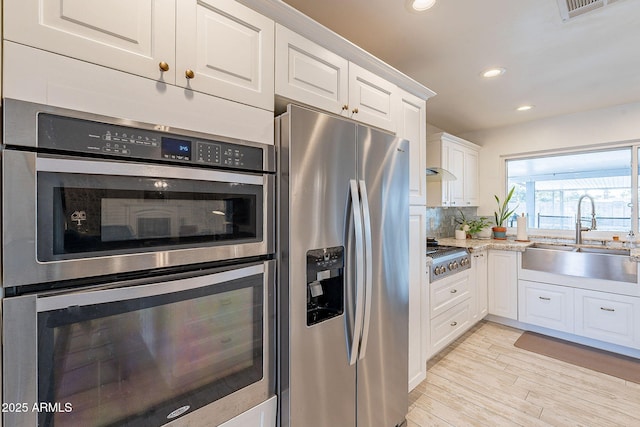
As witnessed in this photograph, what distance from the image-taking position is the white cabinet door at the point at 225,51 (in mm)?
964

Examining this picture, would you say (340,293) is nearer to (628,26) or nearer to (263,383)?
(263,383)

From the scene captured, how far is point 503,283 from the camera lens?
3361 mm

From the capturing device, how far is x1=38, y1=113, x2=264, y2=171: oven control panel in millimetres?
746

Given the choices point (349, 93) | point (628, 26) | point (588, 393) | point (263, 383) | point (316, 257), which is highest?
point (628, 26)

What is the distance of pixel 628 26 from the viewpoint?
1.76 meters

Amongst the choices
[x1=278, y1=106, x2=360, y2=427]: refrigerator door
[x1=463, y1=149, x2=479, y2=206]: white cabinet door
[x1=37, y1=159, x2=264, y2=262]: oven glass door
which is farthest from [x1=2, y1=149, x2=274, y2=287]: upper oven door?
[x1=463, y1=149, x2=479, y2=206]: white cabinet door

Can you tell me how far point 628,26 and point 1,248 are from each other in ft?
10.2

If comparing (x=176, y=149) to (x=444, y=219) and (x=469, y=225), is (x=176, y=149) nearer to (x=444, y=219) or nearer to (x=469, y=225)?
(x=444, y=219)

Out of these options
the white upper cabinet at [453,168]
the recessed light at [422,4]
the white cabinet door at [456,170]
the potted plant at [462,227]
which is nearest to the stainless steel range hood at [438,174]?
the white upper cabinet at [453,168]

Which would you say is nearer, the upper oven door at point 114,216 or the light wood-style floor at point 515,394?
the upper oven door at point 114,216

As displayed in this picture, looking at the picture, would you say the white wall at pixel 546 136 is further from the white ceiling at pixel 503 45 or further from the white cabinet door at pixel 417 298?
the white cabinet door at pixel 417 298

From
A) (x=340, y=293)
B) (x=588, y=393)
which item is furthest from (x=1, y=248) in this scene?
(x=588, y=393)

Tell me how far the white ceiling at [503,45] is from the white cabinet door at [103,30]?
3.21 ft

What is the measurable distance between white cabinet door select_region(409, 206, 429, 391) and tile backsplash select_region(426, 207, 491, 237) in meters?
1.75
